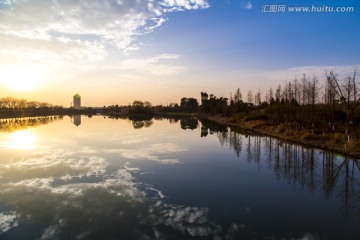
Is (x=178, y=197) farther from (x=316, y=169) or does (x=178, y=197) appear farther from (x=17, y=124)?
(x=17, y=124)

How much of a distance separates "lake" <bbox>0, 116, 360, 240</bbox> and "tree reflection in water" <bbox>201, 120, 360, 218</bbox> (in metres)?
0.06

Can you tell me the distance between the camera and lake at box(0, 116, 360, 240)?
9023 millimetres

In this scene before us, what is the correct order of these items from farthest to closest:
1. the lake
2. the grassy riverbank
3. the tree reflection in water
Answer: the grassy riverbank → the tree reflection in water → the lake

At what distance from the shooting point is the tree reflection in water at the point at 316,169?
42.7ft

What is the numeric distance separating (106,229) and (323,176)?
12.7 metres

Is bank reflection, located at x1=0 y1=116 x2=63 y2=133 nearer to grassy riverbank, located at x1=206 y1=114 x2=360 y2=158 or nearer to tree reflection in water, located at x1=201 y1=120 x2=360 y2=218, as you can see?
grassy riverbank, located at x1=206 y1=114 x2=360 y2=158

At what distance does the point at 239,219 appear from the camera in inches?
390

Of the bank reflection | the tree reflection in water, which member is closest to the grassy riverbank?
the tree reflection in water

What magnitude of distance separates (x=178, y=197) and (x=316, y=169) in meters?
10.2

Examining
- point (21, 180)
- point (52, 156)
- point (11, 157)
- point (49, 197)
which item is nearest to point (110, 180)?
point (49, 197)

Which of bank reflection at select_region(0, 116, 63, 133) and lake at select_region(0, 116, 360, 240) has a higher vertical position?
bank reflection at select_region(0, 116, 63, 133)

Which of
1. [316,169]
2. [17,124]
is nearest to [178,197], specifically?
[316,169]

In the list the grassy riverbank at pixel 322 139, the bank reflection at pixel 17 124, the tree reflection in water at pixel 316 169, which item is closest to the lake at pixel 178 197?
the tree reflection in water at pixel 316 169

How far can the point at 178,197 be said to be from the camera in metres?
12.3
